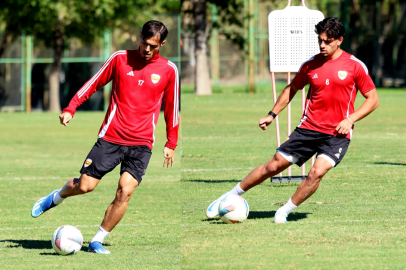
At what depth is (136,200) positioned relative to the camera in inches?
405

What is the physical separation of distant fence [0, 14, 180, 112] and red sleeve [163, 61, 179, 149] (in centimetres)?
2721

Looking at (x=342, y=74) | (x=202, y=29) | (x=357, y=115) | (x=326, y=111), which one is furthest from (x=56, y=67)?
(x=357, y=115)

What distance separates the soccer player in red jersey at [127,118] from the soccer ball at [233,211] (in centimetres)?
100

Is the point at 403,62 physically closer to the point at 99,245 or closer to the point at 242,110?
the point at 242,110

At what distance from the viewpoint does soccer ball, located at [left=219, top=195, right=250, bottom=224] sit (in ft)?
23.4

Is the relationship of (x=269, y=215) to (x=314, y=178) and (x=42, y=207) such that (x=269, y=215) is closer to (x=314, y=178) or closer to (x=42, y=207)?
(x=314, y=178)

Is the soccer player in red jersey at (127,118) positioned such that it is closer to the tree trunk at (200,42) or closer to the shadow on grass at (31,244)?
the shadow on grass at (31,244)

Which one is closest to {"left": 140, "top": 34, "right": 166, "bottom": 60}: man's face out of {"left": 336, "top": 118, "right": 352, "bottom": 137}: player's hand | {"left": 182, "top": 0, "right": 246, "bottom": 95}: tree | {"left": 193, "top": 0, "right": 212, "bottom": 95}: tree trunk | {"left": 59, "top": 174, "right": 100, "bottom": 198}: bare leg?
{"left": 59, "top": 174, "right": 100, "bottom": 198}: bare leg

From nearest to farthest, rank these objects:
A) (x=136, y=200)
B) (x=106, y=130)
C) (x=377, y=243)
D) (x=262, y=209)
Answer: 1. (x=377, y=243)
2. (x=106, y=130)
3. (x=262, y=209)
4. (x=136, y=200)

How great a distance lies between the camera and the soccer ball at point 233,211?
7145mm

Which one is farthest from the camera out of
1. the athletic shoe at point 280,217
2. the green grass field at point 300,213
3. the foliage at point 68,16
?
the foliage at point 68,16

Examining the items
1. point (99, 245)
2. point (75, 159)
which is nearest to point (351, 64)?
point (99, 245)

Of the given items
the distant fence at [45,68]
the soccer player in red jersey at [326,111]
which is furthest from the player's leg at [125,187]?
the distant fence at [45,68]

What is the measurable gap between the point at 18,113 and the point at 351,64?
2781cm
